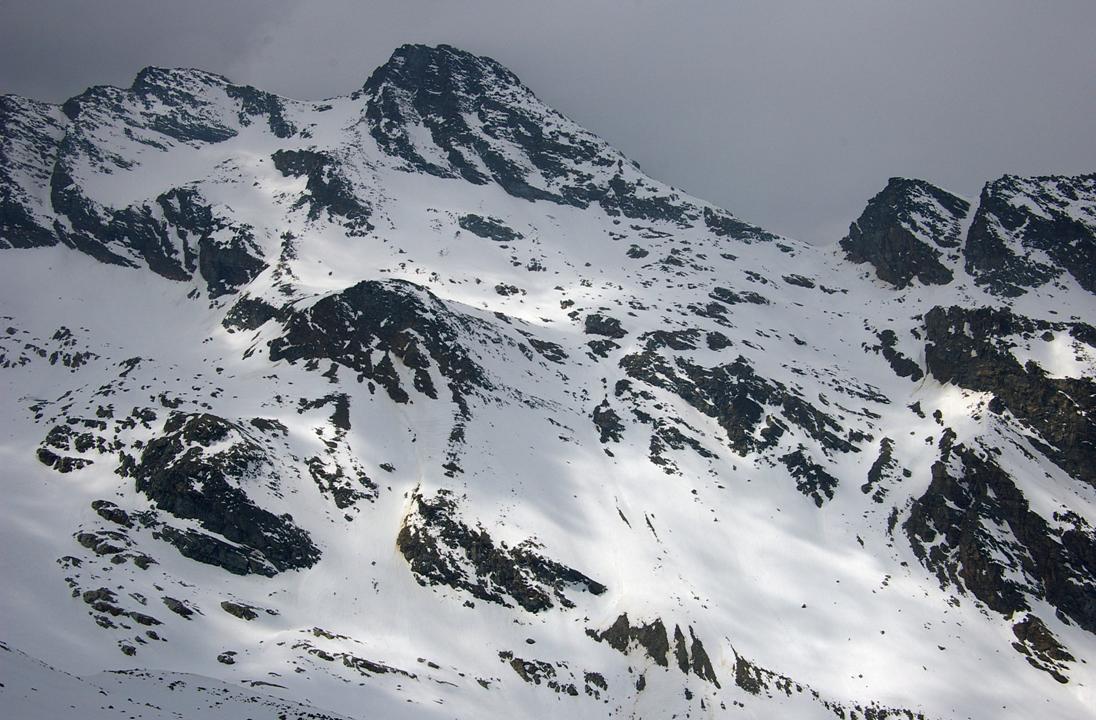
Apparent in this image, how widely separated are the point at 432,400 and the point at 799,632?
153 ft

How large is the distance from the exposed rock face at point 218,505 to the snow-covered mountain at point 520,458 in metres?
0.29

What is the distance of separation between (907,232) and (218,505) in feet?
409

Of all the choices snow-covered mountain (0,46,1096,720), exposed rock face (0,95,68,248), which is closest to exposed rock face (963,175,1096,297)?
snow-covered mountain (0,46,1096,720)

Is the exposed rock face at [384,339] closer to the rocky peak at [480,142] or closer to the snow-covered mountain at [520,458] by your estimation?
the snow-covered mountain at [520,458]

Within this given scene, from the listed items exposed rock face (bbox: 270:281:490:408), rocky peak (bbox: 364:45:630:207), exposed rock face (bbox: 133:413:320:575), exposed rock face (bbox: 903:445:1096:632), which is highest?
A: rocky peak (bbox: 364:45:630:207)

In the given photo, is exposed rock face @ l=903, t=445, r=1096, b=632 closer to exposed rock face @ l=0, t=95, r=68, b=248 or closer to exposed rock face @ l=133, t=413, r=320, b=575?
exposed rock face @ l=133, t=413, r=320, b=575

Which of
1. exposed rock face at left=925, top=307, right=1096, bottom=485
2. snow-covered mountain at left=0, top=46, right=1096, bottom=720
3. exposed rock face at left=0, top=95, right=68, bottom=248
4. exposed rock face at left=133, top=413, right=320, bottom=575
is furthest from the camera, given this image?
exposed rock face at left=0, top=95, right=68, bottom=248

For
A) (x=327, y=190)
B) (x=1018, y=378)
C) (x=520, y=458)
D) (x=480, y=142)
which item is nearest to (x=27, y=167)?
(x=327, y=190)

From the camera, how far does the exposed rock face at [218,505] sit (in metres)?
65.6

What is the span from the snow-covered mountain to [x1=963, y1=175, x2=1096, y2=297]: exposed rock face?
0.69 metres

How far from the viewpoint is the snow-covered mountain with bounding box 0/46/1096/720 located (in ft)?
197

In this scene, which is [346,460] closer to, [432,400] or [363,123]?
[432,400]

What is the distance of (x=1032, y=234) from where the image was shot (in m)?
126

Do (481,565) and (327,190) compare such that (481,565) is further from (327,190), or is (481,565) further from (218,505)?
(327,190)
